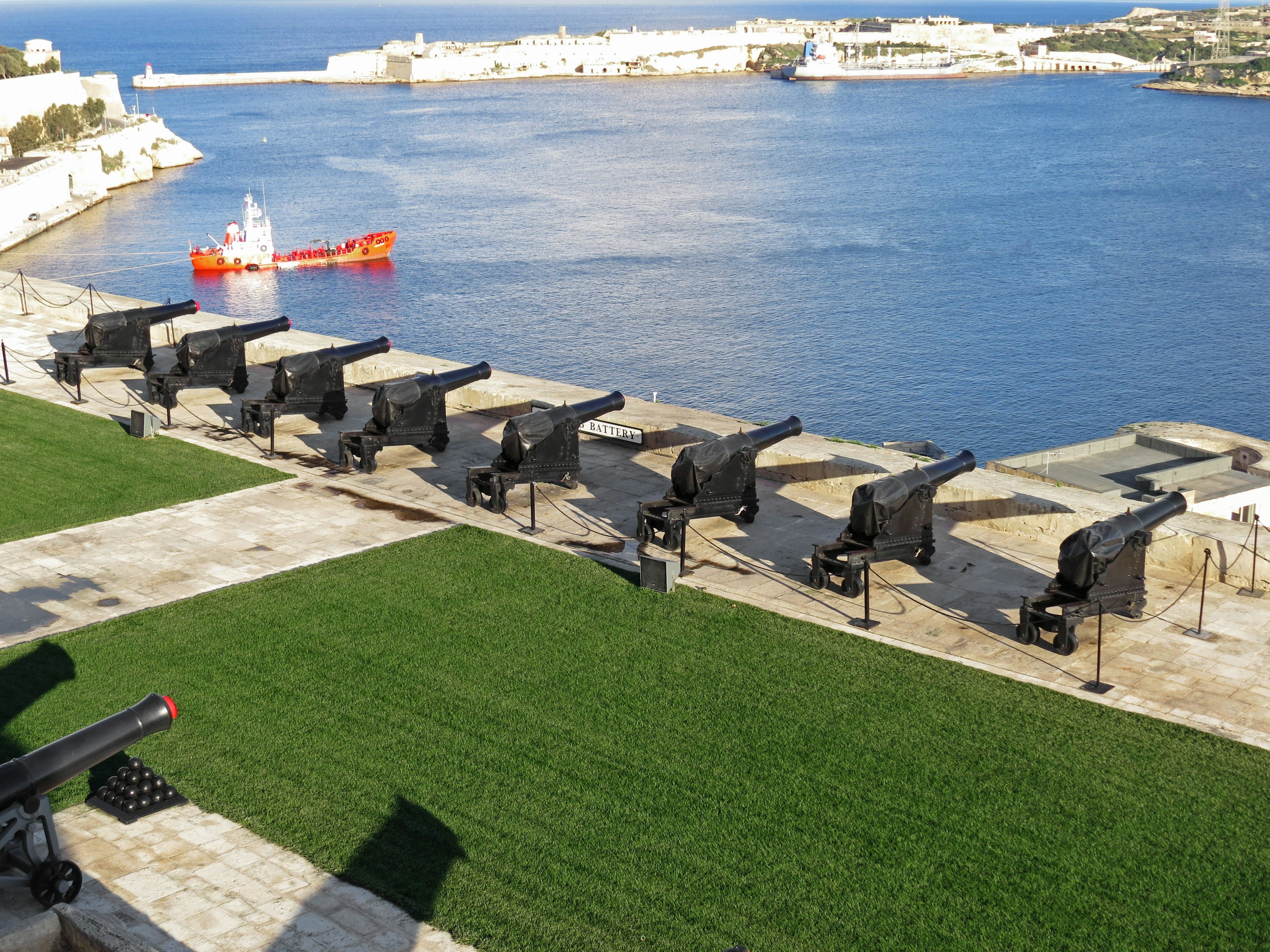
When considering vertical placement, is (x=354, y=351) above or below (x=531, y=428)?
above

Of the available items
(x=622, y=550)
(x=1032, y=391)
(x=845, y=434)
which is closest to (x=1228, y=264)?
(x=1032, y=391)

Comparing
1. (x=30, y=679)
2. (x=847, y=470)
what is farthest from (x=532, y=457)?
(x=30, y=679)

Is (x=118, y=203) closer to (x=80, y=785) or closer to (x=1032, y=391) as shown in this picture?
(x=1032, y=391)

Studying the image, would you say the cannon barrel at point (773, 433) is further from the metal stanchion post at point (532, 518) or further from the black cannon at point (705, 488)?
the metal stanchion post at point (532, 518)

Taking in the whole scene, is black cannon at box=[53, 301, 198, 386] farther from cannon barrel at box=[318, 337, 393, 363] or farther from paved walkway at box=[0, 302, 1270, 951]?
cannon barrel at box=[318, 337, 393, 363]

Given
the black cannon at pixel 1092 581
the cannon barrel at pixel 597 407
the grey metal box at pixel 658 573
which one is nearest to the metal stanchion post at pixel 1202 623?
the black cannon at pixel 1092 581

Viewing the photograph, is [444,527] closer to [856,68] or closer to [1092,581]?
[1092,581]

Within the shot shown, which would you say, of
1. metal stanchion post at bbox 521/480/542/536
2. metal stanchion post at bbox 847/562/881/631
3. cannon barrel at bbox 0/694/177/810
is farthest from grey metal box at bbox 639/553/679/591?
cannon barrel at bbox 0/694/177/810
